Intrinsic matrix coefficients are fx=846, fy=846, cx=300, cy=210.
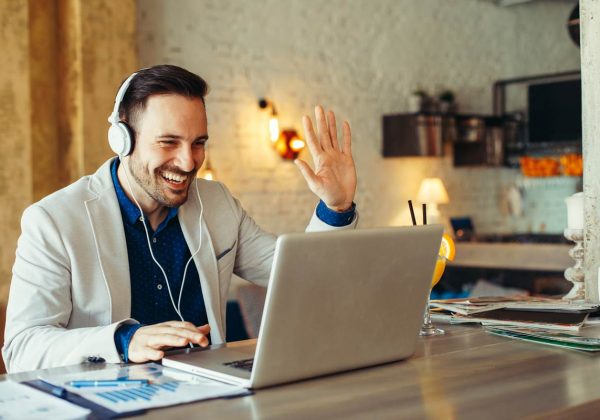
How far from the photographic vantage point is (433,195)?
821cm

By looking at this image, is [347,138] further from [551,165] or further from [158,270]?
[551,165]

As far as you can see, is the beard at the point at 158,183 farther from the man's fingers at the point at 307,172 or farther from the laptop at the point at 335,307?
the laptop at the point at 335,307

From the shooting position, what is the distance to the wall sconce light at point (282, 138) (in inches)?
280

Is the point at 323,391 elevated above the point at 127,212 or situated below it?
below

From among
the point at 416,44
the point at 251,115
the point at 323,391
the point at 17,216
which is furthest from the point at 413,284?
the point at 416,44

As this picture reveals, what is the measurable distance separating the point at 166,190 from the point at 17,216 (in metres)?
3.24

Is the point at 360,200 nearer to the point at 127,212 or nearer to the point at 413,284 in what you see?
the point at 127,212

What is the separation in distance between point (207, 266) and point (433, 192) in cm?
586

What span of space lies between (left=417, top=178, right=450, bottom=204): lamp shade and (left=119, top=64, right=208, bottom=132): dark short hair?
588cm

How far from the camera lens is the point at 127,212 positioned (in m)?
2.54

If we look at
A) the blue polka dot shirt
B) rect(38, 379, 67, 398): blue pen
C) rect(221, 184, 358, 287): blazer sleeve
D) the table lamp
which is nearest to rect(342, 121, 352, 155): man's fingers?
rect(221, 184, 358, 287): blazer sleeve

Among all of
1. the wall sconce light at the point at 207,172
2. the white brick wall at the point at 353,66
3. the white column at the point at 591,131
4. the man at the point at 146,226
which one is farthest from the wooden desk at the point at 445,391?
the white brick wall at the point at 353,66

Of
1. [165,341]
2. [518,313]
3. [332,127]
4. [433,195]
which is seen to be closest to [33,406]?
[165,341]

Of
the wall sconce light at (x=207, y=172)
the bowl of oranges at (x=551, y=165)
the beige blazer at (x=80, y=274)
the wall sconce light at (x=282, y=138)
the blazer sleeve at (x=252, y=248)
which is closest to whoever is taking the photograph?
the beige blazer at (x=80, y=274)
